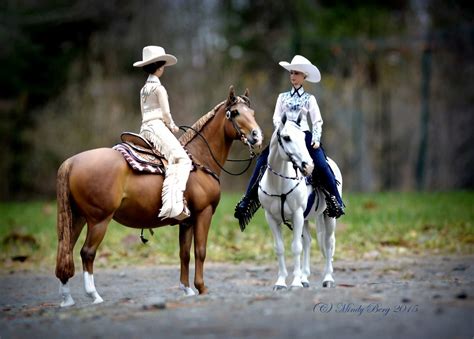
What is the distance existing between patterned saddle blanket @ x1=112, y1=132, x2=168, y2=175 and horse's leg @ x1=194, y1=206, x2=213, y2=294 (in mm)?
704

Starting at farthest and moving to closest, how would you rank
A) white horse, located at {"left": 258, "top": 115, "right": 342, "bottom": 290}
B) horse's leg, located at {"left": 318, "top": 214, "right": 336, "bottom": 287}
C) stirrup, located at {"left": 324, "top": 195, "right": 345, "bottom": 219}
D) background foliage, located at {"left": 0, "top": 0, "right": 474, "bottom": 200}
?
background foliage, located at {"left": 0, "top": 0, "right": 474, "bottom": 200} < horse's leg, located at {"left": 318, "top": 214, "right": 336, "bottom": 287} < stirrup, located at {"left": 324, "top": 195, "right": 345, "bottom": 219} < white horse, located at {"left": 258, "top": 115, "right": 342, "bottom": 290}

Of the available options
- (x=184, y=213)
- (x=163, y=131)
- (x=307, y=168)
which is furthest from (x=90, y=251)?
(x=307, y=168)

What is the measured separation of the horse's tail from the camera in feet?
27.3

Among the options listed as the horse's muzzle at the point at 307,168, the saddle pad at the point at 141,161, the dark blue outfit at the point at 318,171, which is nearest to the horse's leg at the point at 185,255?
the saddle pad at the point at 141,161

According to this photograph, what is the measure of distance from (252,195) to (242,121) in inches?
38.8

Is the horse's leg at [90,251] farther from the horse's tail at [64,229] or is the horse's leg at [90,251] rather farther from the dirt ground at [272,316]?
the dirt ground at [272,316]

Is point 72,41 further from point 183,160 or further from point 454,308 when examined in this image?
point 454,308

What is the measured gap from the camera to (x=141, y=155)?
29.2 ft

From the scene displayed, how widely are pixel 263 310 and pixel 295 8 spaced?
2473cm

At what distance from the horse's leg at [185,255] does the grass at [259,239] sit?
12.7 ft

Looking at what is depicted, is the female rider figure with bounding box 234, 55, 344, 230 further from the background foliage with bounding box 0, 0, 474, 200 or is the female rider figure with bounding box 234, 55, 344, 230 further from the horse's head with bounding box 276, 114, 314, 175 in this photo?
the background foliage with bounding box 0, 0, 474, 200

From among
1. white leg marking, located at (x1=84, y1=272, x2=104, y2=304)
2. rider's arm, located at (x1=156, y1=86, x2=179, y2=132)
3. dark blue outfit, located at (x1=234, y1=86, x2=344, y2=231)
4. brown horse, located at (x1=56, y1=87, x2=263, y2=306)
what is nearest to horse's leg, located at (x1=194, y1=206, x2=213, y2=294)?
brown horse, located at (x1=56, y1=87, x2=263, y2=306)

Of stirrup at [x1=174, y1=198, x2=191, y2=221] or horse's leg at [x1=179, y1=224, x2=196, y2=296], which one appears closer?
stirrup at [x1=174, y1=198, x2=191, y2=221]

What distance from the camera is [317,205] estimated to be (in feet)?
31.0
